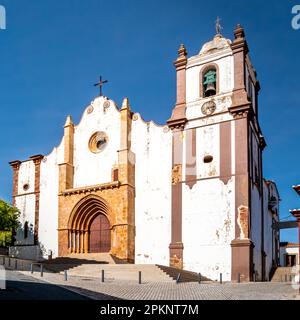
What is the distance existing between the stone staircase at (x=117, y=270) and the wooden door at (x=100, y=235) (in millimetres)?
3519

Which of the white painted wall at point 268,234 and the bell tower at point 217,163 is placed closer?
the bell tower at point 217,163

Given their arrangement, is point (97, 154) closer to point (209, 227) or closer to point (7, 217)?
point (7, 217)

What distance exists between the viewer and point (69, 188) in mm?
33750

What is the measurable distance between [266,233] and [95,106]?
622 inches

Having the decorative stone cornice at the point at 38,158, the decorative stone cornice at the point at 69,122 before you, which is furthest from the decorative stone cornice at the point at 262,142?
the decorative stone cornice at the point at 38,158

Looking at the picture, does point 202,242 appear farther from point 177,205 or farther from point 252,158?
point 252,158

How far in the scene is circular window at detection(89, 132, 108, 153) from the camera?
1310 inches

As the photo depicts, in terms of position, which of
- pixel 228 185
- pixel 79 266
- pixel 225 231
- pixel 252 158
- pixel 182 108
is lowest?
pixel 79 266

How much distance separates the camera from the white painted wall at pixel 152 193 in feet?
95.2

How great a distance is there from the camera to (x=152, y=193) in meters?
30.0

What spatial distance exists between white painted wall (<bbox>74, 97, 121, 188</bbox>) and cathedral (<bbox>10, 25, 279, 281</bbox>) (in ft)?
0.27

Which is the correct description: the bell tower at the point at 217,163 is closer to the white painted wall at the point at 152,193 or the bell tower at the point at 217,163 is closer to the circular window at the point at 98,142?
the white painted wall at the point at 152,193
